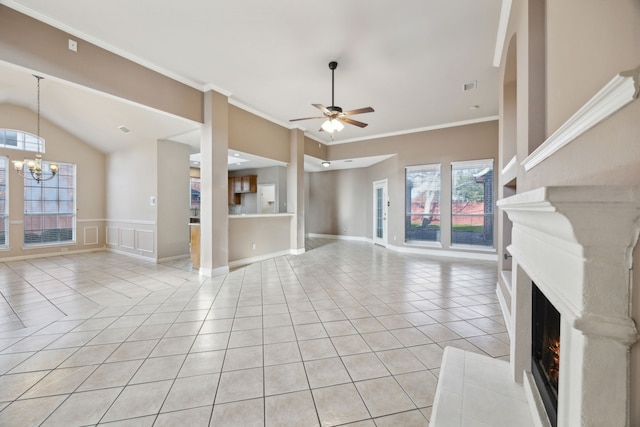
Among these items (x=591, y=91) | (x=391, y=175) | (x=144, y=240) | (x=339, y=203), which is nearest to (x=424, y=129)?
(x=391, y=175)

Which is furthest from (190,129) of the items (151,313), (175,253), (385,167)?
(385,167)

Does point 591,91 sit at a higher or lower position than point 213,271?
higher

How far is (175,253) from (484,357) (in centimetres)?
643

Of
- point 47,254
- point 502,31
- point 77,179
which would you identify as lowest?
point 47,254

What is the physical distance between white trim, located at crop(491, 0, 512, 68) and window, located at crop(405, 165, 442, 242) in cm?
329

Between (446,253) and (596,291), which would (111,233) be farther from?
(596,291)

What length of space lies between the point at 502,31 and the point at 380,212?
19.2ft

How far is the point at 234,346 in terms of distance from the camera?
2297 millimetres

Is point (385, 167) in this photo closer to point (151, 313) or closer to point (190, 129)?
point (190, 129)

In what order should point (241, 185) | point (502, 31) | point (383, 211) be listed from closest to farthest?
point (502, 31) < point (383, 211) < point (241, 185)

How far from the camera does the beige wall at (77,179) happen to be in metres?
5.95

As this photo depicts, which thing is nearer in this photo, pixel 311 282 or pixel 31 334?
pixel 31 334

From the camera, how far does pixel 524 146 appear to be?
6.01ft

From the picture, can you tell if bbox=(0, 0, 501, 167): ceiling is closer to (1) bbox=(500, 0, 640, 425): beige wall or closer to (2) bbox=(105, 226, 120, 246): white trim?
(1) bbox=(500, 0, 640, 425): beige wall
